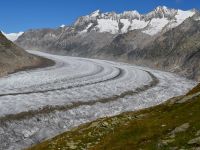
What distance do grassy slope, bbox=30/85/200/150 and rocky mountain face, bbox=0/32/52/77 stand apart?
52.1m

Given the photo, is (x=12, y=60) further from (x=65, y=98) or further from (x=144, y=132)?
(x=144, y=132)

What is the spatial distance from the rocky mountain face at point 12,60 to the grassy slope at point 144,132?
5213 cm

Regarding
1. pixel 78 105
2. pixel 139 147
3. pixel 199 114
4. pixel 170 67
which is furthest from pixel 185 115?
pixel 170 67

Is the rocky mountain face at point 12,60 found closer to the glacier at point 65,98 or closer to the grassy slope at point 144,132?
the glacier at point 65,98

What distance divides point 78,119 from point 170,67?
487 ft

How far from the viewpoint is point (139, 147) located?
24.7 meters

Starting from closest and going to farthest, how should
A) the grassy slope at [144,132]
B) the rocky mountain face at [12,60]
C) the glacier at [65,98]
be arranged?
the grassy slope at [144,132] → the glacier at [65,98] → the rocky mountain face at [12,60]

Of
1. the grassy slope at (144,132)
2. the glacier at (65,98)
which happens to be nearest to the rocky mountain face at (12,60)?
the glacier at (65,98)

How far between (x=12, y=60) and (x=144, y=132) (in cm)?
7293

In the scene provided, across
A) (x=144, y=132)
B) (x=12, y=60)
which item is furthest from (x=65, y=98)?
(x=12, y=60)

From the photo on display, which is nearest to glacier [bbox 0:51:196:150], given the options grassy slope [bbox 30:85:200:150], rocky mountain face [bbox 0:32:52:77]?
grassy slope [bbox 30:85:200:150]

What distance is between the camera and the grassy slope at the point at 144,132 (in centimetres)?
2481

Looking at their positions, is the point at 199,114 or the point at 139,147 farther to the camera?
the point at 199,114

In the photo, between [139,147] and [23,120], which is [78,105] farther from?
[139,147]
